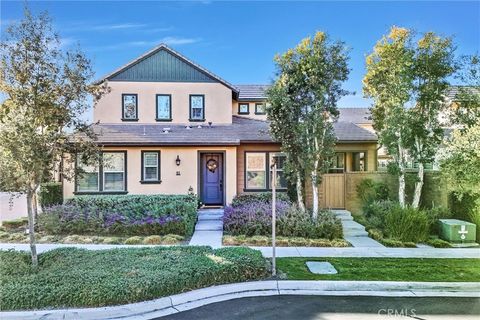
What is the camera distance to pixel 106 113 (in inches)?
610

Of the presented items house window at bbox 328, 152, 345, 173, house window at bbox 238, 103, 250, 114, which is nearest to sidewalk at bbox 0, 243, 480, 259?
house window at bbox 328, 152, 345, 173

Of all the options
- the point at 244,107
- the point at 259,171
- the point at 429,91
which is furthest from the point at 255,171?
the point at 244,107

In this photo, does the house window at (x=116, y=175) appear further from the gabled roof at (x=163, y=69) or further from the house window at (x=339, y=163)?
the house window at (x=339, y=163)

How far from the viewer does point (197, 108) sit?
1579cm

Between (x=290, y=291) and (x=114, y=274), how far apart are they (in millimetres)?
3145

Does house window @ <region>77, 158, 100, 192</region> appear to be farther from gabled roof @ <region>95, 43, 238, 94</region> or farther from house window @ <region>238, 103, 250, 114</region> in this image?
house window @ <region>238, 103, 250, 114</region>

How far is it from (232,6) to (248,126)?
6280 millimetres

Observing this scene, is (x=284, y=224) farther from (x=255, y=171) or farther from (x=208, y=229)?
(x=255, y=171)

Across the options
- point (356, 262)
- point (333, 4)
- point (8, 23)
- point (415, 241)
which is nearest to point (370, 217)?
point (415, 241)

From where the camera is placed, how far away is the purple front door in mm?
15039

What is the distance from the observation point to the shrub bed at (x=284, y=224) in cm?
1032

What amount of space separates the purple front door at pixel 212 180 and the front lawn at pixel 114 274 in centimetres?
706

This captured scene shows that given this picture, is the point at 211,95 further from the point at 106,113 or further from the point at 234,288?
the point at 234,288

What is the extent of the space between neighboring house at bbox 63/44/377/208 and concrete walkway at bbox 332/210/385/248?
61.3 inches
